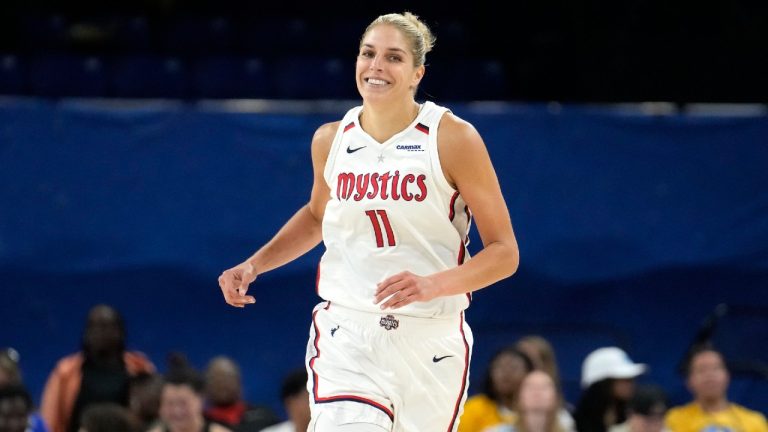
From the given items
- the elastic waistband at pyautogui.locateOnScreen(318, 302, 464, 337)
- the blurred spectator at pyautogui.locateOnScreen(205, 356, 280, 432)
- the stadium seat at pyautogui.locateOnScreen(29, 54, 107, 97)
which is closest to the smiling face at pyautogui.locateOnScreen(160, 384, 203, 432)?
the blurred spectator at pyautogui.locateOnScreen(205, 356, 280, 432)

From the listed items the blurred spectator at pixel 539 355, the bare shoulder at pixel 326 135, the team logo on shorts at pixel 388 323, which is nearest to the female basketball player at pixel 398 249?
the team logo on shorts at pixel 388 323

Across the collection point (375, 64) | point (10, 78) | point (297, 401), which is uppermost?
point (10, 78)

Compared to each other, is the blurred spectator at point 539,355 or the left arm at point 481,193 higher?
the blurred spectator at point 539,355

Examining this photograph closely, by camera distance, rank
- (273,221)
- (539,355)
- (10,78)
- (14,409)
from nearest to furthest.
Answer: (14,409) → (539,355) → (273,221) → (10,78)

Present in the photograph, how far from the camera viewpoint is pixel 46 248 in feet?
29.5

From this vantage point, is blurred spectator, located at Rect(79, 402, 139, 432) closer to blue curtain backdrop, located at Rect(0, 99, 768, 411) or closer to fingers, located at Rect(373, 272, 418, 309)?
blue curtain backdrop, located at Rect(0, 99, 768, 411)

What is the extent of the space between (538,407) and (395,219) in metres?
2.76

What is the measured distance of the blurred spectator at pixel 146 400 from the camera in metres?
7.43

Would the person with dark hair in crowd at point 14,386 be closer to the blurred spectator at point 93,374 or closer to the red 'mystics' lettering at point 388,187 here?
the blurred spectator at point 93,374

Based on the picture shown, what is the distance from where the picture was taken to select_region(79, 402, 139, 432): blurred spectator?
6.45 m

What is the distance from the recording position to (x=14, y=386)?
6.88m

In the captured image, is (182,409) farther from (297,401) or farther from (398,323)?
(398,323)

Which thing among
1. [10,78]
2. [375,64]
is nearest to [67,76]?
[10,78]

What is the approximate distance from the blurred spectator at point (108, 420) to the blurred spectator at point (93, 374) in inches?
41.5
